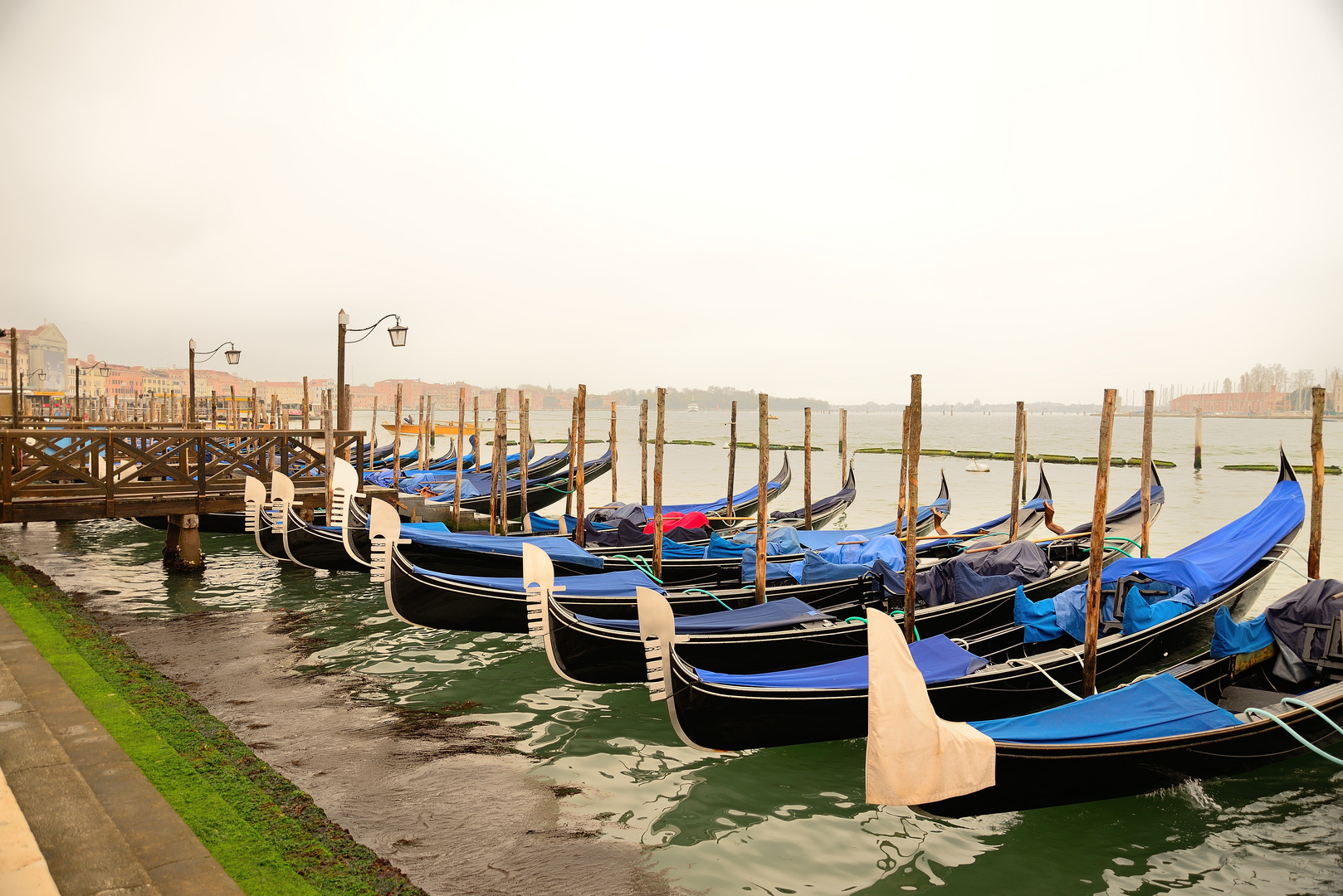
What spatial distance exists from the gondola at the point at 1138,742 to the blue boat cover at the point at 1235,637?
9.9 inches

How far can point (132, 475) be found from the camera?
8523 millimetres

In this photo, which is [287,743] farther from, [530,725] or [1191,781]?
[1191,781]

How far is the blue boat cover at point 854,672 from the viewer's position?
4004 mm

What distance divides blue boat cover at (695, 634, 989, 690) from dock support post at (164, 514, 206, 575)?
7072 mm

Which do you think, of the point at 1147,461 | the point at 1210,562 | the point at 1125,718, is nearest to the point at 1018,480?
the point at 1147,461

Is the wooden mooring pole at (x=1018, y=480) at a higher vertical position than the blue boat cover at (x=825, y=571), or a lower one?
higher

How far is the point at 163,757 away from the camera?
3.54 m

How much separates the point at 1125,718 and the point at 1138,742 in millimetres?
112

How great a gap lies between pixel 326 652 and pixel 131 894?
401 centimetres

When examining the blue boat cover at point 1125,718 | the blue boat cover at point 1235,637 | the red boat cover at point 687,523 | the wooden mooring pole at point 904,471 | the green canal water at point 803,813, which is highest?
the wooden mooring pole at point 904,471

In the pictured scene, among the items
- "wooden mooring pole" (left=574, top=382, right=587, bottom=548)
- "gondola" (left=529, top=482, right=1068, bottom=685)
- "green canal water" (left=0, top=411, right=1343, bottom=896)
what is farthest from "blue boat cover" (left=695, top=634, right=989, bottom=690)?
"wooden mooring pole" (left=574, top=382, right=587, bottom=548)

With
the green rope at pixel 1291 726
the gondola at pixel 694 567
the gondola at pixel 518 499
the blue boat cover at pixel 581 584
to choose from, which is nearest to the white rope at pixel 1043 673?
the green rope at pixel 1291 726

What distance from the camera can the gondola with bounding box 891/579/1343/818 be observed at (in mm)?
3240

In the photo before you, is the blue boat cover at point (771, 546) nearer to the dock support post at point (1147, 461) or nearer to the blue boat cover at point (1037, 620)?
the blue boat cover at point (1037, 620)
